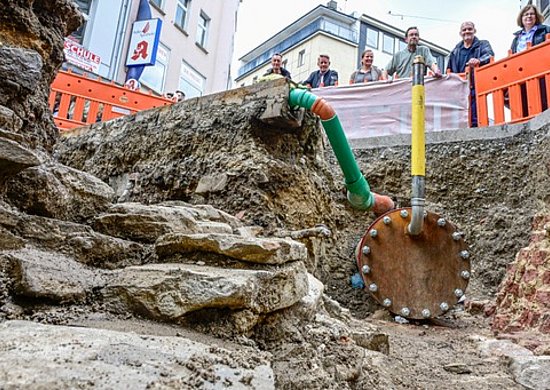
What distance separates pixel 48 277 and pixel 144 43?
31.1 feet

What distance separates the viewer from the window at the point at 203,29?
42.4 feet

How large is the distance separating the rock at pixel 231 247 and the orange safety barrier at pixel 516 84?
9.69 ft

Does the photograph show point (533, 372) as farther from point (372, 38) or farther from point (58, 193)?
point (372, 38)

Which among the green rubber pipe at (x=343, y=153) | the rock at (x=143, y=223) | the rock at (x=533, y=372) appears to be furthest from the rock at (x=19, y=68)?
the rock at (x=533, y=372)

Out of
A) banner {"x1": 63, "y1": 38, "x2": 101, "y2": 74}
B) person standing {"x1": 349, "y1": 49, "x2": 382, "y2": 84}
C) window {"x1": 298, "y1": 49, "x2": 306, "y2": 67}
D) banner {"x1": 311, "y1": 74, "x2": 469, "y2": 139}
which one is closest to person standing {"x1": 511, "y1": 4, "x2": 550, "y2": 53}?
banner {"x1": 311, "y1": 74, "x2": 469, "y2": 139}

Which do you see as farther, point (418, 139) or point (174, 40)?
point (174, 40)

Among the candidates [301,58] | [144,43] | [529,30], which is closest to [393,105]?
[529,30]

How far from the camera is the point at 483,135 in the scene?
3.49 m

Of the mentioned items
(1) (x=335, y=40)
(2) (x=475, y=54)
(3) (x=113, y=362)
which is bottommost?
(3) (x=113, y=362)

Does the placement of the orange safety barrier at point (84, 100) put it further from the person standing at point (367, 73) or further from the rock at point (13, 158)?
the rock at point (13, 158)

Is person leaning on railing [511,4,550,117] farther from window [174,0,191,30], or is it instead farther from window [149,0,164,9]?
window [174,0,191,30]

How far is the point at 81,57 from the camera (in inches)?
331

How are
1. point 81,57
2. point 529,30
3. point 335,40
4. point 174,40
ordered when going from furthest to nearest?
point 335,40 → point 174,40 → point 81,57 → point 529,30

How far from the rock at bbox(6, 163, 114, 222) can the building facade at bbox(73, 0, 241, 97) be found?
7243 mm
